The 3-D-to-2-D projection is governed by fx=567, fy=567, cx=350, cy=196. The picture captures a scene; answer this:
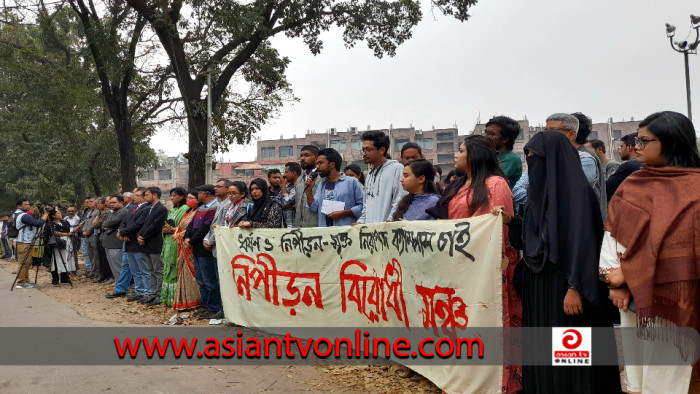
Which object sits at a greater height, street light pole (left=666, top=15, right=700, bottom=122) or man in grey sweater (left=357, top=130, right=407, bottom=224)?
street light pole (left=666, top=15, right=700, bottom=122)

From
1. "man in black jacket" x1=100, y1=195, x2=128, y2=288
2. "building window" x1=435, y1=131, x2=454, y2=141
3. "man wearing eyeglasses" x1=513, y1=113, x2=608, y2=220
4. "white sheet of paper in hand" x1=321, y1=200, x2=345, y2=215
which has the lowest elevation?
"man in black jacket" x1=100, y1=195, x2=128, y2=288

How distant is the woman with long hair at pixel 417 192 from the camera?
197 inches

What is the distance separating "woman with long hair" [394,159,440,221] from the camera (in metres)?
5.00

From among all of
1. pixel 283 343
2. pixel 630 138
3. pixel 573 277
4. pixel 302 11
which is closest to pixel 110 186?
pixel 302 11

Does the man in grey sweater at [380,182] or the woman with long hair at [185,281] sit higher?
the man in grey sweater at [380,182]

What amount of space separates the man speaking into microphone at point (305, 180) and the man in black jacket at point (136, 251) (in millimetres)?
3963

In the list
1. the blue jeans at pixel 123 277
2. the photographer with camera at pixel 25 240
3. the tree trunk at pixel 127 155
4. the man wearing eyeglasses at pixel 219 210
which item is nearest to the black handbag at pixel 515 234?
the man wearing eyeglasses at pixel 219 210

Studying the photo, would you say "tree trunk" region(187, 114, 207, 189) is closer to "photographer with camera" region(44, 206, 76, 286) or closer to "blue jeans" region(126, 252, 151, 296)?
"photographer with camera" region(44, 206, 76, 286)

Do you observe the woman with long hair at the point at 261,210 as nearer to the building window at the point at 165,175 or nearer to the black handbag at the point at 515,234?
the black handbag at the point at 515,234

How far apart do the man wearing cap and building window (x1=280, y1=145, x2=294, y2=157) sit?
8440 cm

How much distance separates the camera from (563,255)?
10.7 feet

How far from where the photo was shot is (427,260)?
4.25m

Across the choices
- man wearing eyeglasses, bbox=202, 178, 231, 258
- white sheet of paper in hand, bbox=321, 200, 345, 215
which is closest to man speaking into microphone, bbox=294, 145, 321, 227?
white sheet of paper in hand, bbox=321, 200, 345, 215

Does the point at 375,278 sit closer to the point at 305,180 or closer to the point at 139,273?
the point at 305,180
